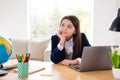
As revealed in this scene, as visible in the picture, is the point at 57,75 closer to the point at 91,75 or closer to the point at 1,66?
the point at 91,75

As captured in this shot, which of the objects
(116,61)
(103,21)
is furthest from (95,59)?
(103,21)

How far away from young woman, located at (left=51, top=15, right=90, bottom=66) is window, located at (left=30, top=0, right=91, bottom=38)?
217 centimetres

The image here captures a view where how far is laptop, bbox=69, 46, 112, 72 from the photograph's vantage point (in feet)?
6.32

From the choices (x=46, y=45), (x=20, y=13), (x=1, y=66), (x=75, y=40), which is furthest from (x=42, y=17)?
(x=1, y=66)

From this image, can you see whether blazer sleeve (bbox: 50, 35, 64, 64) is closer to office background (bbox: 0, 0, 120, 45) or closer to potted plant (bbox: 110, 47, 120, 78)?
potted plant (bbox: 110, 47, 120, 78)

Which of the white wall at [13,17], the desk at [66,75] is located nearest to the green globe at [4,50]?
the desk at [66,75]

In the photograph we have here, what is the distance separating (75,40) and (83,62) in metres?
0.66

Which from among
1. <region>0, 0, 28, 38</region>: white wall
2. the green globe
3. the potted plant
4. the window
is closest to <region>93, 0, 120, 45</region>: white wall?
the window

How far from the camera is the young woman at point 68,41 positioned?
2443 millimetres

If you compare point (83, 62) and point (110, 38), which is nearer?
point (83, 62)

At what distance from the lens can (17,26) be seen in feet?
14.8

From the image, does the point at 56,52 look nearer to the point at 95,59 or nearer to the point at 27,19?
the point at 95,59

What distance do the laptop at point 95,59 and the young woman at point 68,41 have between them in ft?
1.31

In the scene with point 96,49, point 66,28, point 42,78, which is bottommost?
point 42,78
